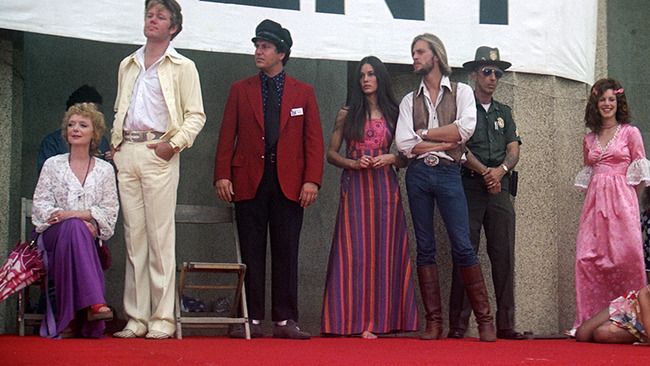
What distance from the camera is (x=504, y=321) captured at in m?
8.52

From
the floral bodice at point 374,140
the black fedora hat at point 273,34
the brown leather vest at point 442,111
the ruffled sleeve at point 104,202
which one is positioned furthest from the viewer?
the floral bodice at point 374,140

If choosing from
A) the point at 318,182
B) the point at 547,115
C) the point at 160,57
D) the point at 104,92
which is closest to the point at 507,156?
the point at 547,115

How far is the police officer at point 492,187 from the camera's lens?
8.44 meters

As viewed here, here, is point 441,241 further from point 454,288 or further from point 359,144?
point 359,144

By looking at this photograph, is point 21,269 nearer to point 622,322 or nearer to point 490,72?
point 490,72

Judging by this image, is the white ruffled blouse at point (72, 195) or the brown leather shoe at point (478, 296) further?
the brown leather shoe at point (478, 296)

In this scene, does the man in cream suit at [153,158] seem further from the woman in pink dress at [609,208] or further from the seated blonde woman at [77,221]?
the woman in pink dress at [609,208]

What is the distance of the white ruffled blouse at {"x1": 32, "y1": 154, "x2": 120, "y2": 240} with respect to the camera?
729 cm

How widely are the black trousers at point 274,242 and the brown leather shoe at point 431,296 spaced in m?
0.86

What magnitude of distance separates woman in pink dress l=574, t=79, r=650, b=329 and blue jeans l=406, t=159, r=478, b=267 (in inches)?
45.1

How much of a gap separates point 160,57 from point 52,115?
2.00m

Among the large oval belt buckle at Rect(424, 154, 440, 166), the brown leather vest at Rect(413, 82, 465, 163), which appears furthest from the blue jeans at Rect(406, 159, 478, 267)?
the brown leather vest at Rect(413, 82, 465, 163)

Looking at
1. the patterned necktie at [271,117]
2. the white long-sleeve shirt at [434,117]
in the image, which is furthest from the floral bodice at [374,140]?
the patterned necktie at [271,117]

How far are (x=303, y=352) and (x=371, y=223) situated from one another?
202 cm
